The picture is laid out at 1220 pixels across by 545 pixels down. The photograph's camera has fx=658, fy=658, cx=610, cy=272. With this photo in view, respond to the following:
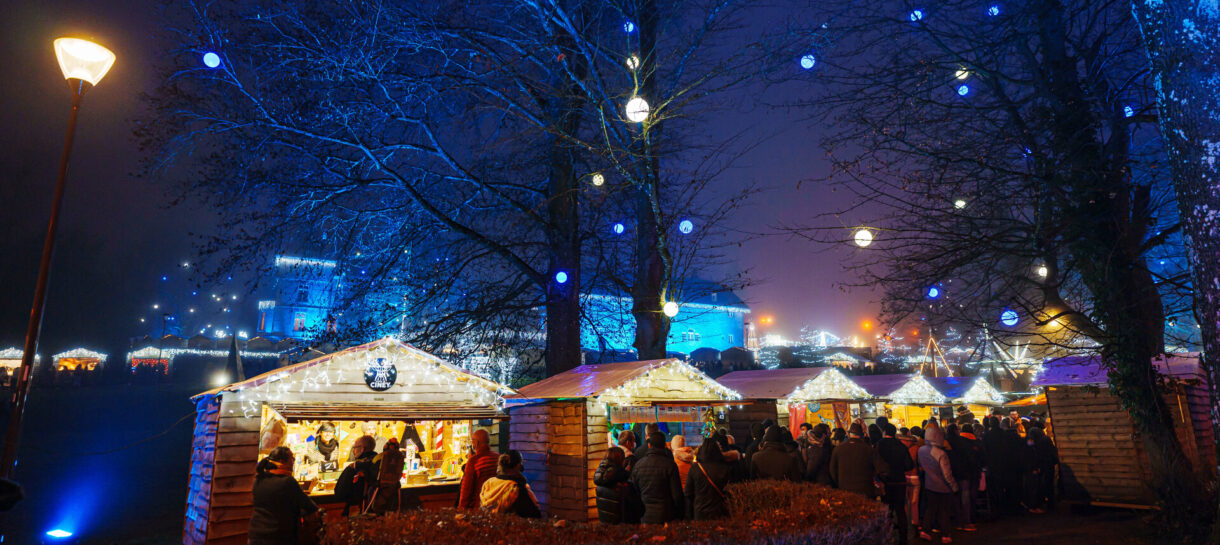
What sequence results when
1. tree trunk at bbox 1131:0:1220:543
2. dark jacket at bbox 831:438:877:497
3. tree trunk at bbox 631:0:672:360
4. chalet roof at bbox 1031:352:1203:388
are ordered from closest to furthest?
tree trunk at bbox 1131:0:1220:543, dark jacket at bbox 831:438:877:497, chalet roof at bbox 1031:352:1203:388, tree trunk at bbox 631:0:672:360

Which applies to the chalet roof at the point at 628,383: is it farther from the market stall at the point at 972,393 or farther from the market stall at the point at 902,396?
the market stall at the point at 972,393

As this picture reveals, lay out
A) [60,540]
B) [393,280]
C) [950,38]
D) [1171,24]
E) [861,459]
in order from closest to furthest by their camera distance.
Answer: [1171,24] → [861,459] → [950,38] → [60,540] → [393,280]

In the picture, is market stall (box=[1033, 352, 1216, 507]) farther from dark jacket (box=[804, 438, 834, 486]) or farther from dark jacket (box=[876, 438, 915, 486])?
dark jacket (box=[804, 438, 834, 486])

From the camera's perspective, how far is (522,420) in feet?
36.1

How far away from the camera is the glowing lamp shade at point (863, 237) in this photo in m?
9.34

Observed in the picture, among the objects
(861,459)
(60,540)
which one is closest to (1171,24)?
(861,459)

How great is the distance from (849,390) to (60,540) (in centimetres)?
1557

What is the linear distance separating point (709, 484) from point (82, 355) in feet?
149

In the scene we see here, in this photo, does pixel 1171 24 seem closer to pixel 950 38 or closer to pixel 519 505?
pixel 950 38

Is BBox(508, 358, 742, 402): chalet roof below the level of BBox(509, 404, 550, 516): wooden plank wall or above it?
above

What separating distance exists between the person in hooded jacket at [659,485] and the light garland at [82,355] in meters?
44.5

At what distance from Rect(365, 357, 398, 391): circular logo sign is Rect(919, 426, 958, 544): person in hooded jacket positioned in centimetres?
789

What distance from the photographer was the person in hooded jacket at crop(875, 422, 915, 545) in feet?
29.2

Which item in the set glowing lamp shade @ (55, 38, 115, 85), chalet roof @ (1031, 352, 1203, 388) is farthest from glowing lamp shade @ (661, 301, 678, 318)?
glowing lamp shade @ (55, 38, 115, 85)
